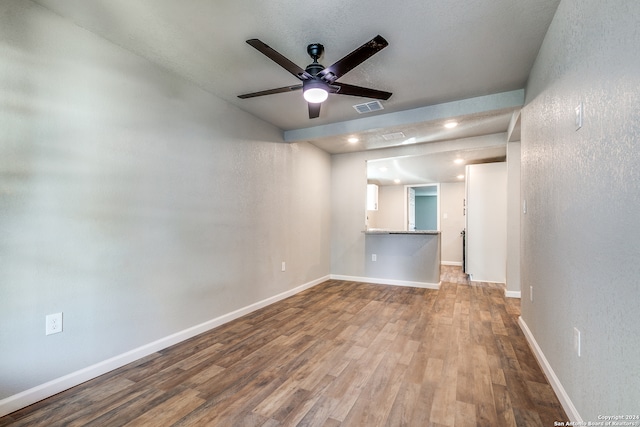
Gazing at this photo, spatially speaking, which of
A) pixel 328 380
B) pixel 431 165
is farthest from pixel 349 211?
pixel 328 380

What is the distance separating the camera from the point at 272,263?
12.4 ft

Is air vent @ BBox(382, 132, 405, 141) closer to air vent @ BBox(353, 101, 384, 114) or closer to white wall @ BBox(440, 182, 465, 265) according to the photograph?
air vent @ BBox(353, 101, 384, 114)

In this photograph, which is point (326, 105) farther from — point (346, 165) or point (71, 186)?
point (71, 186)

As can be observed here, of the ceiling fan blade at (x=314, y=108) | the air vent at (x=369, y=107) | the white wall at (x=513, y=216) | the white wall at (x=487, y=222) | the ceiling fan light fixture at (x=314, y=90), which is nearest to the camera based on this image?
the ceiling fan light fixture at (x=314, y=90)

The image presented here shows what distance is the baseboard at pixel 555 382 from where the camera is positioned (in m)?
1.46

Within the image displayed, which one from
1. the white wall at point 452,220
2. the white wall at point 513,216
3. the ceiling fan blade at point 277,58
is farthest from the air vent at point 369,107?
the white wall at point 452,220

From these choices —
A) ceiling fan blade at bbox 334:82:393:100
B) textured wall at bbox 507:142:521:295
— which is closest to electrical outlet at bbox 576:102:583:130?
ceiling fan blade at bbox 334:82:393:100

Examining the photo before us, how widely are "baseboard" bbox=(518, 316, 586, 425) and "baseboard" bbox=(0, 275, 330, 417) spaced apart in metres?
2.75

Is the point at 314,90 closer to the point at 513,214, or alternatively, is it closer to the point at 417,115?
the point at 417,115

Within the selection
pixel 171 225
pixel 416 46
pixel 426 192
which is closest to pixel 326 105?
pixel 416 46

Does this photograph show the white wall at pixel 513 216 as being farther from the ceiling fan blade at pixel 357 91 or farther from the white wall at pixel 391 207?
the white wall at pixel 391 207

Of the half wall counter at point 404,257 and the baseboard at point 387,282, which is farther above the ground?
the half wall counter at point 404,257

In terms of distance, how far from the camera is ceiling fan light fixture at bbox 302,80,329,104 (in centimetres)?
206

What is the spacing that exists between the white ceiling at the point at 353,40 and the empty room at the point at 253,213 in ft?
0.05
